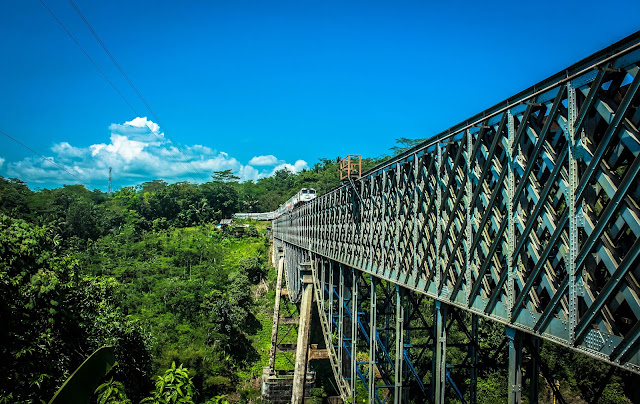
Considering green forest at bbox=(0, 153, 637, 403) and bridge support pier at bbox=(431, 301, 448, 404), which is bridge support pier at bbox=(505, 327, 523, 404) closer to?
green forest at bbox=(0, 153, 637, 403)

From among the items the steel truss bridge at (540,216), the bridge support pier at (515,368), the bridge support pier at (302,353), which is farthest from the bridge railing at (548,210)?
the bridge support pier at (302,353)

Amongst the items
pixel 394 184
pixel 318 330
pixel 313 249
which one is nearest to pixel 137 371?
pixel 313 249

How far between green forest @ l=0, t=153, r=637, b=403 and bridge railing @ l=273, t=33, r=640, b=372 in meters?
0.92

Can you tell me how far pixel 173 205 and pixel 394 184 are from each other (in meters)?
71.4

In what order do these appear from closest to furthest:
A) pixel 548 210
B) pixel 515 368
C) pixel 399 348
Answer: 1. pixel 548 210
2. pixel 515 368
3. pixel 399 348

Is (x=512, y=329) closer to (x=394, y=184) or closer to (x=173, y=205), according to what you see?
(x=394, y=184)

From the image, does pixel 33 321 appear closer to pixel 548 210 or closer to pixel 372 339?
pixel 372 339

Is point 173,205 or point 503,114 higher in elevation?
point 173,205

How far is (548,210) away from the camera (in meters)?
4.54

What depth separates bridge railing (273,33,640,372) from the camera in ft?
12.0

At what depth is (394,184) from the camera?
30.4 feet

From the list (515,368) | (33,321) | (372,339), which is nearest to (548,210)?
(515,368)

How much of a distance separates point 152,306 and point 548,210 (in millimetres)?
32668

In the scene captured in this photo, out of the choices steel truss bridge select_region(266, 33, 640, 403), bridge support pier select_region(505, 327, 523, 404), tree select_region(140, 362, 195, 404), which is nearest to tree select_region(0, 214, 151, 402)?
tree select_region(140, 362, 195, 404)
